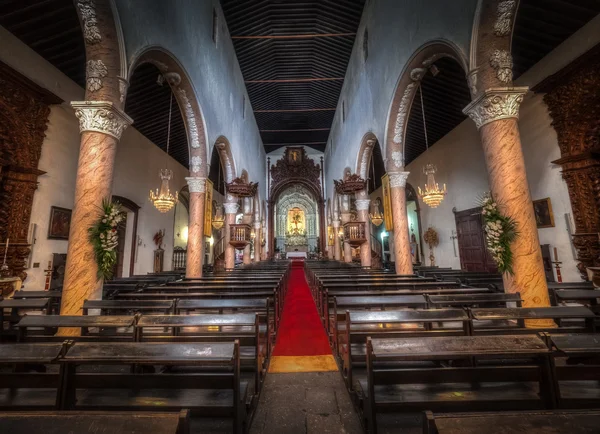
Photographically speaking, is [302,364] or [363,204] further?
[363,204]

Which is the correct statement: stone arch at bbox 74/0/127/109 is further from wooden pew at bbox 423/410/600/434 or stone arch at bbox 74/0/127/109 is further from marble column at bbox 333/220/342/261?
marble column at bbox 333/220/342/261

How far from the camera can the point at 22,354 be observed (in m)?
1.75

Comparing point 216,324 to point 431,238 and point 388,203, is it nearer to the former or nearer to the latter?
point 388,203

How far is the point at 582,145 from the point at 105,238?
10.2 meters

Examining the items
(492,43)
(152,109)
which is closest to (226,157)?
(152,109)

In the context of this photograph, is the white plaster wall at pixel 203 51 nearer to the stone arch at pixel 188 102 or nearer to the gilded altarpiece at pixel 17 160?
the stone arch at pixel 188 102

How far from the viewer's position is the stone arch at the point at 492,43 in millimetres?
4551

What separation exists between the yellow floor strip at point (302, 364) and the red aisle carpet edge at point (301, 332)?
0.49ft

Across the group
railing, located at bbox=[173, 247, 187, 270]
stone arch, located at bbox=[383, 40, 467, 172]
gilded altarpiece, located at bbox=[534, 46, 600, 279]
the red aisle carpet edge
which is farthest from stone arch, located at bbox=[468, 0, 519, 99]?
railing, located at bbox=[173, 247, 187, 270]

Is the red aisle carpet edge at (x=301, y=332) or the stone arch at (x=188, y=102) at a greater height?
the stone arch at (x=188, y=102)

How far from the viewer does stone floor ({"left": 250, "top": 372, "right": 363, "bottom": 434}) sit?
2.08m

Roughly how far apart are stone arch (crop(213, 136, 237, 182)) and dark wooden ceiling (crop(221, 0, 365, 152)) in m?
5.00

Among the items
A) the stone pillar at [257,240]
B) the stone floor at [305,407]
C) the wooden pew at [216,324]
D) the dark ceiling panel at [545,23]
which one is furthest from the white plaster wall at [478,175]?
the stone pillar at [257,240]

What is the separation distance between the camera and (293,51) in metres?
14.1
